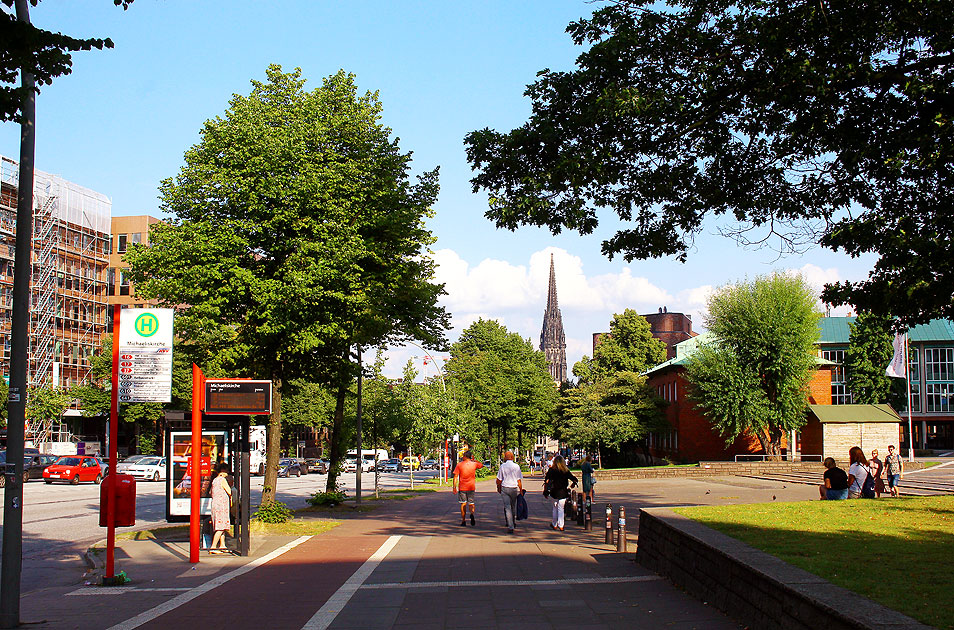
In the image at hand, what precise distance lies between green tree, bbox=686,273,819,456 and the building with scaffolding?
47.4m

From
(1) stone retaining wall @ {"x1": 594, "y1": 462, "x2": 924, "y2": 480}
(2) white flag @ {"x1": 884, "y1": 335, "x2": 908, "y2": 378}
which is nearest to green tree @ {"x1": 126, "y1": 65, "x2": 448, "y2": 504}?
(1) stone retaining wall @ {"x1": 594, "y1": 462, "x2": 924, "y2": 480}

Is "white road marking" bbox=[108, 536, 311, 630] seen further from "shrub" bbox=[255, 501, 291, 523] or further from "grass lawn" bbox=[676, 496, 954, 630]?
"grass lawn" bbox=[676, 496, 954, 630]

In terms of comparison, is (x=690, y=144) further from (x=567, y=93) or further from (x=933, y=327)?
(x=933, y=327)

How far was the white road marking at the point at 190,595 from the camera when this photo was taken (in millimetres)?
9305

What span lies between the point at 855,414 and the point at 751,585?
49690 millimetres

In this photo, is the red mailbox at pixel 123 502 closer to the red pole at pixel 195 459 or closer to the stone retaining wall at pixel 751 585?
the red pole at pixel 195 459

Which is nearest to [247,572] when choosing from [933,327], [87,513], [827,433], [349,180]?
[349,180]

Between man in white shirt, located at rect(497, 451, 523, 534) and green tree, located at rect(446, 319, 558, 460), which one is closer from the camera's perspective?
man in white shirt, located at rect(497, 451, 523, 534)

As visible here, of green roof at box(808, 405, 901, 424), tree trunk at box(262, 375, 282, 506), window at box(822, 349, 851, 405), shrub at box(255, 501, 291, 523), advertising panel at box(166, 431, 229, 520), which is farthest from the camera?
window at box(822, 349, 851, 405)

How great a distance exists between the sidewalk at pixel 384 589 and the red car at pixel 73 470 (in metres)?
28.2

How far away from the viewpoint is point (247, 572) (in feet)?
43.1

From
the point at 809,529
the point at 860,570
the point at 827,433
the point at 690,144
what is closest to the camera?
the point at 860,570

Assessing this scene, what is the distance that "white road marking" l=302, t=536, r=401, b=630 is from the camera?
9008 mm

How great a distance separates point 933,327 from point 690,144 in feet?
282
